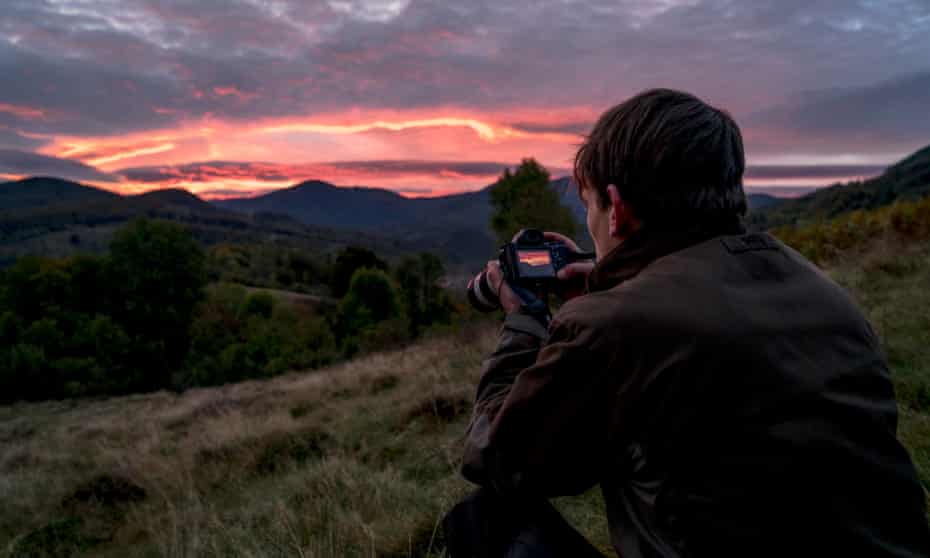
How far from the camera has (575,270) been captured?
6.39 feet

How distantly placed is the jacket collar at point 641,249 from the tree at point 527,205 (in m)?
27.5

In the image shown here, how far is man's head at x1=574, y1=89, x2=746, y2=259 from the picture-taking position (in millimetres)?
1373

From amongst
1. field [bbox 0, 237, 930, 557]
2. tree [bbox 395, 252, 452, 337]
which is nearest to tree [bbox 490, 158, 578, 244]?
tree [bbox 395, 252, 452, 337]

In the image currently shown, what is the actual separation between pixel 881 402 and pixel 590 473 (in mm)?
673

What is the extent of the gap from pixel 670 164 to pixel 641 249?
221 mm

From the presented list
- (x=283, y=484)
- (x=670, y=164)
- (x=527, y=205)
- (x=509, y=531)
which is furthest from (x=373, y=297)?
(x=670, y=164)

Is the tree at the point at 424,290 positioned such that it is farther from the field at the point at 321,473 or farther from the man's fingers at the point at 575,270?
the man's fingers at the point at 575,270

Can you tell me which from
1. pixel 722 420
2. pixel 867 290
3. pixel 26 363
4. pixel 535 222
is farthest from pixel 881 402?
pixel 26 363

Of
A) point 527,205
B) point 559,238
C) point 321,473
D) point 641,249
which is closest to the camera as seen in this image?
point 641,249

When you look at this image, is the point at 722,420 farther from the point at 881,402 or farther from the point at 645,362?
the point at 881,402

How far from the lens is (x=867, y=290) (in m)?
6.90

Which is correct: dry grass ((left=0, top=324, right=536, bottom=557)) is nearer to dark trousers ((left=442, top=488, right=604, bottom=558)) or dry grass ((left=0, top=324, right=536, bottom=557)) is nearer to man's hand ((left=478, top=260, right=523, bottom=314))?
dark trousers ((left=442, top=488, right=604, bottom=558))

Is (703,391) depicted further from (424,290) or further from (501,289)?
(424,290)

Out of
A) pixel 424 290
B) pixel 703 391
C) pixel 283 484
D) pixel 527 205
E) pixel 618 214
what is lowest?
pixel 424 290
